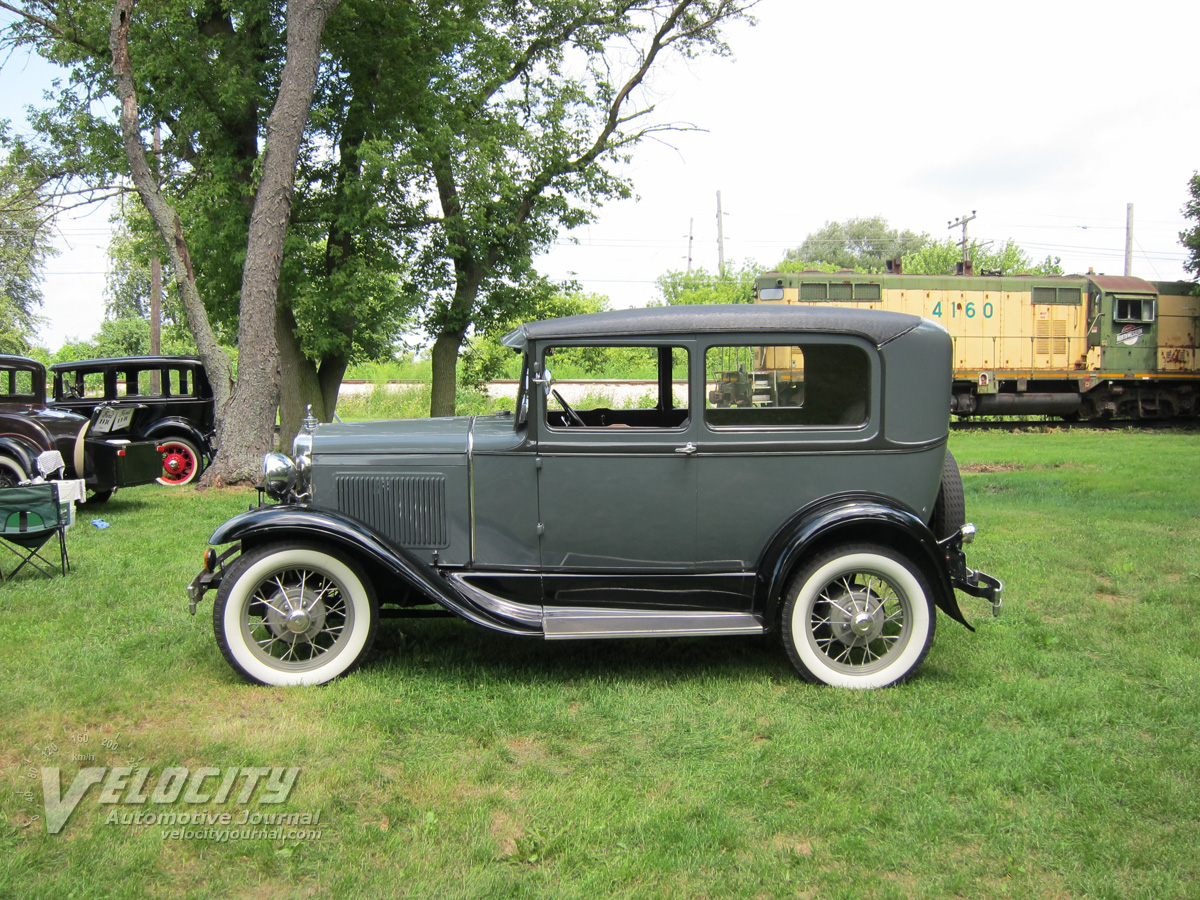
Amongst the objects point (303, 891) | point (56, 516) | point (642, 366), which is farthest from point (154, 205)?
point (303, 891)

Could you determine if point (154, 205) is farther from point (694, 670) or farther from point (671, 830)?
point (671, 830)

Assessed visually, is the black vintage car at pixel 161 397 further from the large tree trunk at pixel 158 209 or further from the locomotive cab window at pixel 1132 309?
the locomotive cab window at pixel 1132 309

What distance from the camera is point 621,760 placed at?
3.69m

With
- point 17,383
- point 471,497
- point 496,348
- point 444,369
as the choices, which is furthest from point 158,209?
point 471,497

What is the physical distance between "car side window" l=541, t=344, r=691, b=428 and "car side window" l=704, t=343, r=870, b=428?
0.64ft

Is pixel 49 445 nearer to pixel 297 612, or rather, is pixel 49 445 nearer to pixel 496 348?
pixel 297 612

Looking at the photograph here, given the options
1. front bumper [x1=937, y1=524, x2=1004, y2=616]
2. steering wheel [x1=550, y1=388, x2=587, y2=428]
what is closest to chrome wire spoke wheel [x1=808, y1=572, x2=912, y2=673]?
front bumper [x1=937, y1=524, x2=1004, y2=616]

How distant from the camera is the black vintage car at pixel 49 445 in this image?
31.0 ft

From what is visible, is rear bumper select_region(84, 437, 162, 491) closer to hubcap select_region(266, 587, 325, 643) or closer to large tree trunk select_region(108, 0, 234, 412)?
large tree trunk select_region(108, 0, 234, 412)

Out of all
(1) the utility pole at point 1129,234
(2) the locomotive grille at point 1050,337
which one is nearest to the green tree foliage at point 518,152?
(2) the locomotive grille at point 1050,337

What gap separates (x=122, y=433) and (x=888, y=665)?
41.8ft

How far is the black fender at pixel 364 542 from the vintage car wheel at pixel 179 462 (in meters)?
9.89

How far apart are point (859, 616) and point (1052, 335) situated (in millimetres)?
20801

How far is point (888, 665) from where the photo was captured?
4527mm
